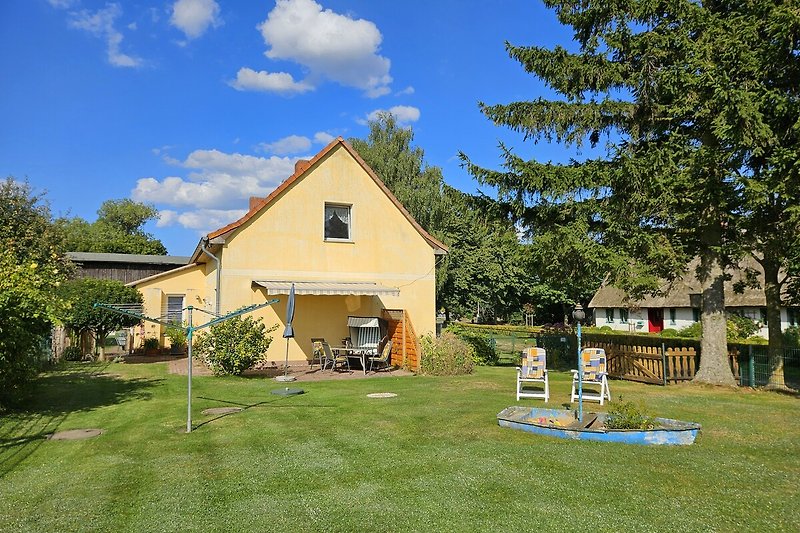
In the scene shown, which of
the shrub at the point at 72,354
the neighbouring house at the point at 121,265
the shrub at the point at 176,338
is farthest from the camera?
the neighbouring house at the point at 121,265

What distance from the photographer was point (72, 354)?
2205 centimetres

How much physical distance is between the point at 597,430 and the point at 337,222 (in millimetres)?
14947

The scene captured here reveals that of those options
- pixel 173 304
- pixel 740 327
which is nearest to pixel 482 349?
pixel 173 304

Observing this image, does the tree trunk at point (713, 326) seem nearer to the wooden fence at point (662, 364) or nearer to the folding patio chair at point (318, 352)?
the wooden fence at point (662, 364)

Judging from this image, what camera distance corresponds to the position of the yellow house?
63.3 ft

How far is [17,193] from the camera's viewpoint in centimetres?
2614

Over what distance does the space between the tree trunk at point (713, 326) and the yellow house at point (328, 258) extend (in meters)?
8.70

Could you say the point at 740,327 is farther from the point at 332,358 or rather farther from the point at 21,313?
the point at 21,313

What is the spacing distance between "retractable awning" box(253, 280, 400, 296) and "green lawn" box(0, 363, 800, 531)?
7349 mm

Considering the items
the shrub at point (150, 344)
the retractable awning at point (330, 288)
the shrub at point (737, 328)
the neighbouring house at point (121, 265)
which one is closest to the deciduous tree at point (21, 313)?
the retractable awning at point (330, 288)

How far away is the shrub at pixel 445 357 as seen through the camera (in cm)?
1703

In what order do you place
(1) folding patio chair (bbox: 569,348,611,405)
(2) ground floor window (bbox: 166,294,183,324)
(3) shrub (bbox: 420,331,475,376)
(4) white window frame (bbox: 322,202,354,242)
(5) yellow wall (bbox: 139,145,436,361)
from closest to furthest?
(1) folding patio chair (bbox: 569,348,611,405) → (3) shrub (bbox: 420,331,475,376) → (5) yellow wall (bbox: 139,145,436,361) → (4) white window frame (bbox: 322,202,354,242) → (2) ground floor window (bbox: 166,294,183,324)

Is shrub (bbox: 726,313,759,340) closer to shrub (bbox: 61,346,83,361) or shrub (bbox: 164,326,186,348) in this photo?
shrub (bbox: 164,326,186,348)

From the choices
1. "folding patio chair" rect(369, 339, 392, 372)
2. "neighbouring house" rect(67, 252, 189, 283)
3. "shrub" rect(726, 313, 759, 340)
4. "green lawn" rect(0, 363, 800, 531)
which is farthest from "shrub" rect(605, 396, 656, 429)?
"neighbouring house" rect(67, 252, 189, 283)
